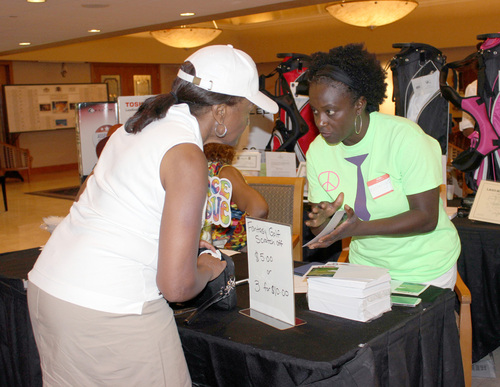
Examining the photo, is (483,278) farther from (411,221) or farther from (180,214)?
(180,214)

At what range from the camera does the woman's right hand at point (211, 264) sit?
4.62 feet

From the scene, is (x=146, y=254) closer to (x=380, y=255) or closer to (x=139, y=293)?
(x=139, y=293)

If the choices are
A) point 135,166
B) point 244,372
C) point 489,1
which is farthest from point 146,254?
point 489,1

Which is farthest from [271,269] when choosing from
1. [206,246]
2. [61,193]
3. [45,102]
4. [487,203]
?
[45,102]

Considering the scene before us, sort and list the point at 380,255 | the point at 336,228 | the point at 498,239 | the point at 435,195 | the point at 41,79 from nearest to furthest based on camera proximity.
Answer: the point at 336,228
the point at 435,195
the point at 380,255
the point at 498,239
the point at 41,79

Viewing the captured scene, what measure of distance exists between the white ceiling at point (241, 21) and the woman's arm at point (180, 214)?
459 centimetres

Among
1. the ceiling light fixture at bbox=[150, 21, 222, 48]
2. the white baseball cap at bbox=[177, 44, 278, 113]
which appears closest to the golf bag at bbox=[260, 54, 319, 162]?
the white baseball cap at bbox=[177, 44, 278, 113]

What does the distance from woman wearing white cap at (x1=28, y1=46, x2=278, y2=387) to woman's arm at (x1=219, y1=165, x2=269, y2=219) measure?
5.33ft

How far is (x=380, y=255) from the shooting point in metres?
1.92

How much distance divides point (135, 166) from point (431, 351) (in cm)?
106

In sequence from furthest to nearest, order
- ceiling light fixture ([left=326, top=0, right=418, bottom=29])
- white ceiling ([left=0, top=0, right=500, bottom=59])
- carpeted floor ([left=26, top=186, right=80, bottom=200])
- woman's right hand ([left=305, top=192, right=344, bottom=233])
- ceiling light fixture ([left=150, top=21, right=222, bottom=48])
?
carpeted floor ([left=26, top=186, right=80, bottom=200]) → ceiling light fixture ([left=150, top=21, right=222, bottom=48]) → ceiling light fixture ([left=326, top=0, right=418, bottom=29]) → white ceiling ([left=0, top=0, right=500, bottom=59]) → woman's right hand ([left=305, top=192, right=344, bottom=233])

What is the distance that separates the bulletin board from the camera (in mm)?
11086

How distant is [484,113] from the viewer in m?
3.20

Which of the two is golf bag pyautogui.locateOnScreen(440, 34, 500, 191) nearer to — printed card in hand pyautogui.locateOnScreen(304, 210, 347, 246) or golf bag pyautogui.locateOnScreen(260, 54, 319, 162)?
golf bag pyautogui.locateOnScreen(260, 54, 319, 162)
